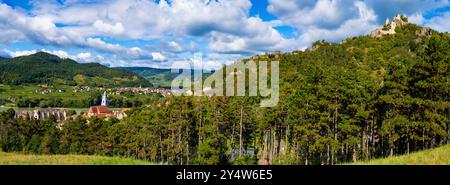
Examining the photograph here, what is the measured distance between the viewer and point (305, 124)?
4038 cm

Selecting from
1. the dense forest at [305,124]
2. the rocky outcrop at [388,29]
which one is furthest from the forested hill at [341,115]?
the rocky outcrop at [388,29]

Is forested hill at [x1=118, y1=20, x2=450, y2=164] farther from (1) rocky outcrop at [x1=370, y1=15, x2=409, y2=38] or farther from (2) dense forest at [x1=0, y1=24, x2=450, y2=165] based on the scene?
(1) rocky outcrop at [x1=370, y1=15, x2=409, y2=38]

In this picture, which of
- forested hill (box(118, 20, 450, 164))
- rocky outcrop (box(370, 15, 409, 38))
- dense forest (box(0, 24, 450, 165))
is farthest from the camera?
rocky outcrop (box(370, 15, 409, 38))

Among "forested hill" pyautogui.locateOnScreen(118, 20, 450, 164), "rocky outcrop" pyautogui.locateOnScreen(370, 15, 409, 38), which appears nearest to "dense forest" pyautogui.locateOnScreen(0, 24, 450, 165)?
"forested hill" pyautogui.locateOnScreen(118, 20, 450, 164)

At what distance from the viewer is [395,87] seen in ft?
117

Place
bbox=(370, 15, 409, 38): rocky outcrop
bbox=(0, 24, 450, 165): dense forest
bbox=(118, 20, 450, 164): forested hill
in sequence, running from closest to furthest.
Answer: bbox=(118, 20, 450, 164): forested hill
bbox=(0, 24, 450, 165): dense forest
bbox=(370, 15, 409, 38): rocky outcrop

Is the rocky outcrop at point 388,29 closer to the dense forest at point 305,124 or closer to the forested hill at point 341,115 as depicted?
the dense forest at point 305,124

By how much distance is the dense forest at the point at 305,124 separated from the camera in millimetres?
34812

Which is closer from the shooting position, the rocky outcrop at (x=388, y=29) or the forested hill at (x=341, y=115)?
the forested hill at (x=341, y=115)

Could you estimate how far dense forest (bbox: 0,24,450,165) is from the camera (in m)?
34.8

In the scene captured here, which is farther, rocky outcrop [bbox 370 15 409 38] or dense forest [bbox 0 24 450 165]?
rocky outcrop [bbox 370 15 409 38]

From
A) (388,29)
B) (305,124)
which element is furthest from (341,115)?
(388,29)

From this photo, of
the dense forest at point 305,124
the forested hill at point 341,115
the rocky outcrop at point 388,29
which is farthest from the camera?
the rocky outcrop at point 388,29
